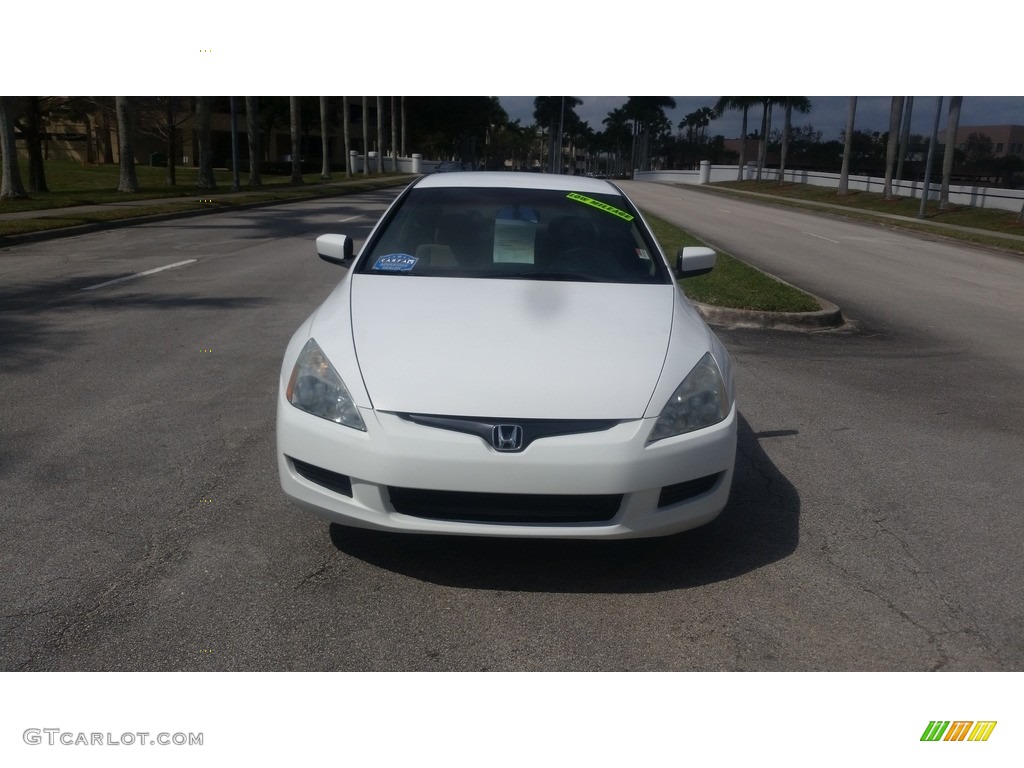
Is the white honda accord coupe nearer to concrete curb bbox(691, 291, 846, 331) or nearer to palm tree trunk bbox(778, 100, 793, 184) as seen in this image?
concrete curb bbox(691, 291, 846, 331)

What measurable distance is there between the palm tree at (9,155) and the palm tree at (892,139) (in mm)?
36215

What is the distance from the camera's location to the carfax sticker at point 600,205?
544cm

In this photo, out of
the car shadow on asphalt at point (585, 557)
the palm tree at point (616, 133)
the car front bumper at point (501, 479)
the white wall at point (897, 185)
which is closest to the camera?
the car front bumper at point (501, 479)

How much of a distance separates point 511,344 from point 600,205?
1895 millimetres

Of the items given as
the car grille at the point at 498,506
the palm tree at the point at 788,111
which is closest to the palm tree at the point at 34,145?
the car grille at the point at 498,506

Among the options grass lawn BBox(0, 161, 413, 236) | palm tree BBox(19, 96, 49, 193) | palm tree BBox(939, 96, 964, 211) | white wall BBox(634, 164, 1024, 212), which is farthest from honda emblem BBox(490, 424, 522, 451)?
white wall BBox(634, 164, 1024, 212)

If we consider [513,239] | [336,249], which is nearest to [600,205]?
[513,239]

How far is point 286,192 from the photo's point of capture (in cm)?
3650

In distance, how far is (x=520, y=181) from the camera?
5.82 meters

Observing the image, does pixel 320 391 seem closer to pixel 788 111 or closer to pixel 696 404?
pixel 696 404

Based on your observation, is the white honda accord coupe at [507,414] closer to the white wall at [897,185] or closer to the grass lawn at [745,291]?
the grass lawn at [745,291]

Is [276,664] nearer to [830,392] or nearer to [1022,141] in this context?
[830,392]
